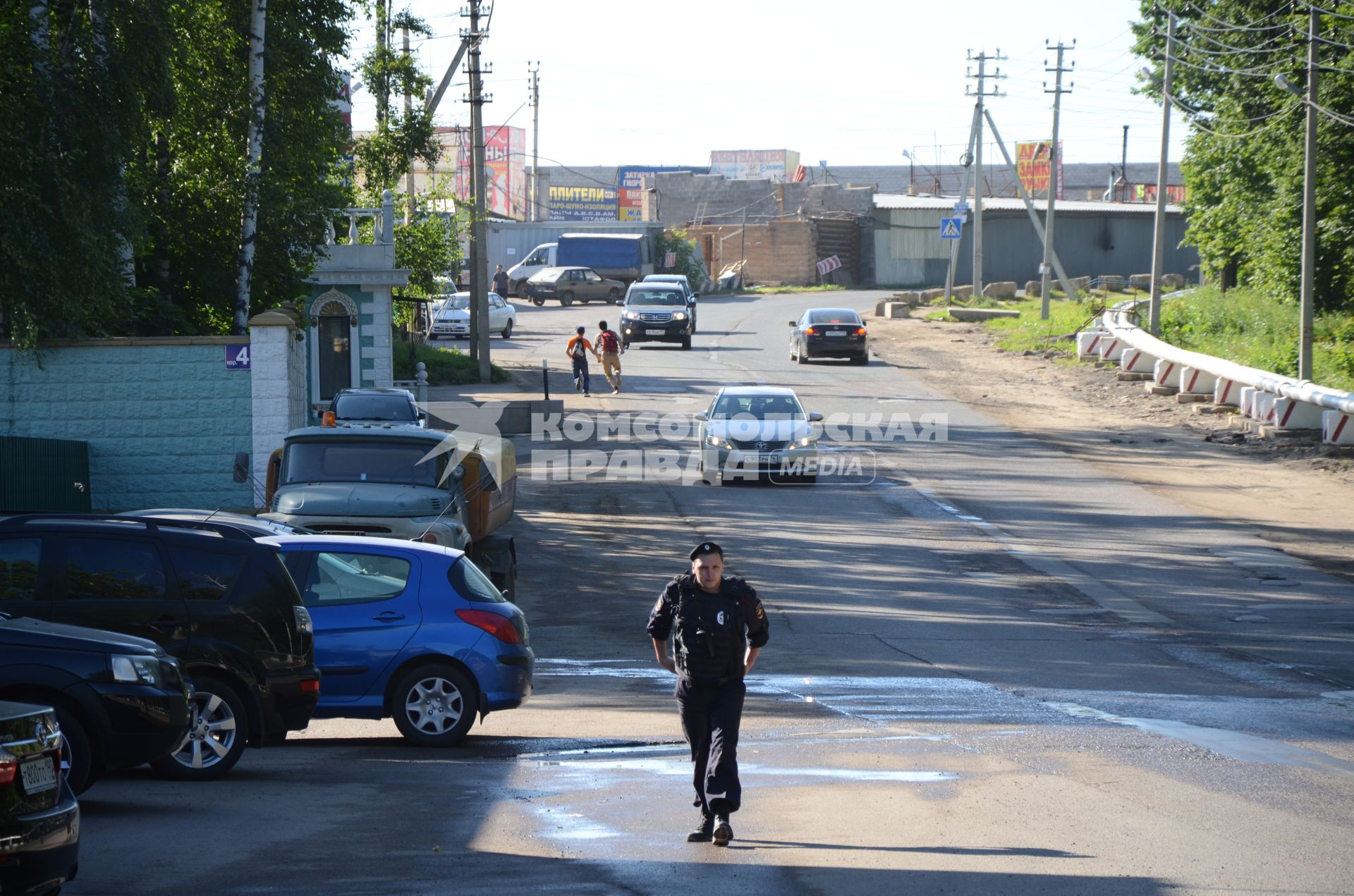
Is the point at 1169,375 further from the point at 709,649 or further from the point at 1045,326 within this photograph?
the point at 709,649

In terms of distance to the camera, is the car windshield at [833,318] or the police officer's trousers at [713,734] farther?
the car windshield at [833,318]

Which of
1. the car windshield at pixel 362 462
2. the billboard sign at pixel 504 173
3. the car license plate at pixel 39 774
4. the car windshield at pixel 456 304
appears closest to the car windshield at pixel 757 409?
the car windshield at pixel 362 462

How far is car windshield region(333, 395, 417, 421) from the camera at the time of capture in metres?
23.1

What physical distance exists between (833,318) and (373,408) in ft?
69.1

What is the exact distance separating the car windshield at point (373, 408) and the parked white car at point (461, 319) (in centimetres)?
2469

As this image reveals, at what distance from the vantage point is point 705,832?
7320mm

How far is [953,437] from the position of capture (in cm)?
2966

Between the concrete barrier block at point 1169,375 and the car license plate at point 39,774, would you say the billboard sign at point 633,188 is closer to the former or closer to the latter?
the concrete barrier block at point 1169,375

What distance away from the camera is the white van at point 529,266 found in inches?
2660

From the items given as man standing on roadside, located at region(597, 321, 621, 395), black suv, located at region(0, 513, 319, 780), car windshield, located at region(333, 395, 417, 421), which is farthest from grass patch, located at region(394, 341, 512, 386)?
black suv, located at region(0, 513, 319, 780)

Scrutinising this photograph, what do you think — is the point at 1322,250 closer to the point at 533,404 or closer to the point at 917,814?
the point at 533,404

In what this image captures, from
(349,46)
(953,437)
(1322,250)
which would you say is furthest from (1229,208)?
(349,46)

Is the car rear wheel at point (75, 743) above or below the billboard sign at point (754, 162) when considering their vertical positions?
below

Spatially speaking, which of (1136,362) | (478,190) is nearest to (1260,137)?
(1136,362)
